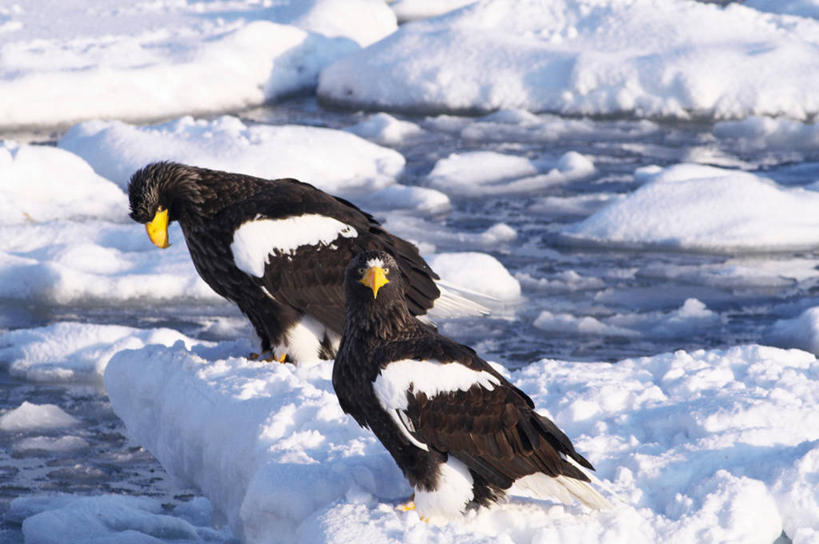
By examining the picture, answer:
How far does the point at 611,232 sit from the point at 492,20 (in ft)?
20.3

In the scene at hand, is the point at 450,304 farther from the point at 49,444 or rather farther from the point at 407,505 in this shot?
the point at 49,444

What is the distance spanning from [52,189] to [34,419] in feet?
12.6

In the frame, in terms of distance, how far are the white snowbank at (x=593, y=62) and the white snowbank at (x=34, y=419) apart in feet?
26.0

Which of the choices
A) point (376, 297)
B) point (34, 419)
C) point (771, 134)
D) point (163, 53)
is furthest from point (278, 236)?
point (163, 53)

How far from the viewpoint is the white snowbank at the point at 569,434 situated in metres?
3.24

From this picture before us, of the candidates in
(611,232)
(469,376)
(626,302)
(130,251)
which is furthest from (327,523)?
(611,232)

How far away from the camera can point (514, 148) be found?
11.5 m

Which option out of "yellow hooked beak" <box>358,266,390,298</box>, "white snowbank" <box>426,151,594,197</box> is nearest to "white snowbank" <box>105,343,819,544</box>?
"yellow hooked beak" <box>358,266,390,298</box>

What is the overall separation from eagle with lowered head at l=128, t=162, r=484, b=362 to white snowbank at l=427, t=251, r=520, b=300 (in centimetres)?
255

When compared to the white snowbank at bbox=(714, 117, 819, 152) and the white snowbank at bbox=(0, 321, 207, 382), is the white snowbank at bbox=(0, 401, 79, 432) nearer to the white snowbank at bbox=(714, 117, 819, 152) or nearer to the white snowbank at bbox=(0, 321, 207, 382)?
the white snowbank at bbox=(0, 321, 207, 382)

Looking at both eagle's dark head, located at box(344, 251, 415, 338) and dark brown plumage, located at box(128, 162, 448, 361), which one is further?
dark brown plumage, located at box(128, 162, 448, 361)

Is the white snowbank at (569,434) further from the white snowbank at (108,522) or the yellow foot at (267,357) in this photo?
the white snowbank at (108,522)

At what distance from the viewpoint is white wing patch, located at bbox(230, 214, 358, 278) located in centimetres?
441

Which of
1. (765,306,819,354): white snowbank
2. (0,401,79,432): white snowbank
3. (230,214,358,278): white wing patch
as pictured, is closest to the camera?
(230,214,358,278): white wing patch
